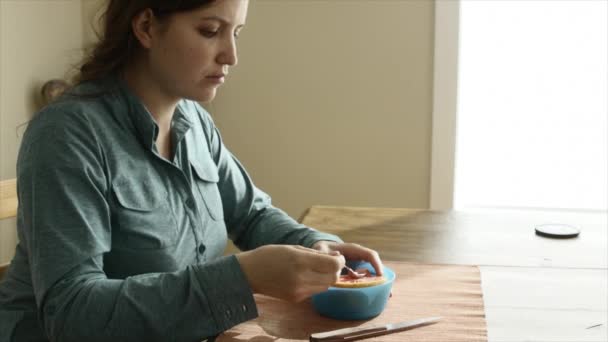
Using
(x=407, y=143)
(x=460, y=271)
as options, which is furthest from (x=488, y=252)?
(x=407, y=143)

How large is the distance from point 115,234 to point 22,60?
1.90 metres

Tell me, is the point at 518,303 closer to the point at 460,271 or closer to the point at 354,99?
the point at 460,271

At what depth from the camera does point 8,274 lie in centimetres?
132

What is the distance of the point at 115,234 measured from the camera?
4.07 feet

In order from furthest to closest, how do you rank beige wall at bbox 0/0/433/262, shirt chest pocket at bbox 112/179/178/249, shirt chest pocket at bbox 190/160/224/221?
beige wall at bbox 0/0/433/262 < shirt chest pocket at bbox 190/160/224/221 < shirt chest pocket at bbox 112/179/178/249

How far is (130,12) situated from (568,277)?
3.16 ft

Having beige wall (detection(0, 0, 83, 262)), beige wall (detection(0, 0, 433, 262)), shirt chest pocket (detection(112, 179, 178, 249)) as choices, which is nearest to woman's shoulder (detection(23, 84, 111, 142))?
shirt chest pocket (detection(112, 179, 178, 249))

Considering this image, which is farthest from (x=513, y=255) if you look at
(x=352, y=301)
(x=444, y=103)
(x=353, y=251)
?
(x=444, y=103)

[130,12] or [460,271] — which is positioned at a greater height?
[130,12]

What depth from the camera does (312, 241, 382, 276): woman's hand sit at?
1301mm

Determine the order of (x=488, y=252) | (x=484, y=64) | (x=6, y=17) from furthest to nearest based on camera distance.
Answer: (x=484, y=64)
(x=6, y=17)
(x=488, y=252)

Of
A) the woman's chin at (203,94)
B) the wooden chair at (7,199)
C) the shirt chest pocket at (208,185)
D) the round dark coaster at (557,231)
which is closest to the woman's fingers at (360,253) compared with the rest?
the shirt chest pocket at (208,185)

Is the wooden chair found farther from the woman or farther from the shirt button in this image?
the shirt button

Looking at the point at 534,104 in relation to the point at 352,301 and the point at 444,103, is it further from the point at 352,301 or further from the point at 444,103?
the point at 352,301
